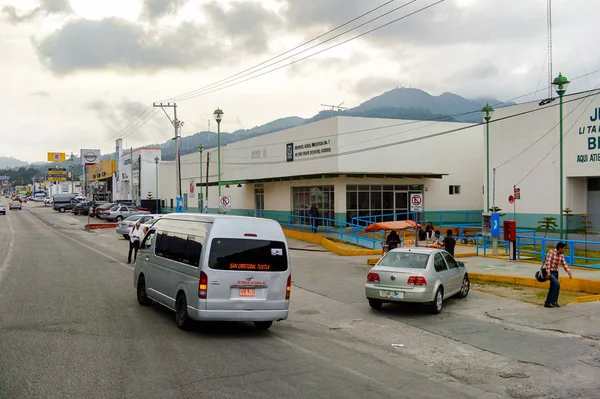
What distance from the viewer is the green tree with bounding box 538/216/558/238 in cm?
2950

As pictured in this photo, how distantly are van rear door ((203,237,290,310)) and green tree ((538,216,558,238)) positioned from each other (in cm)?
2334

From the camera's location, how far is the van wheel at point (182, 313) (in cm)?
984

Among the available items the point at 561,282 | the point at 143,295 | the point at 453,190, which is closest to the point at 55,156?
the point at 453,190

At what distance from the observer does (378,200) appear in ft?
122

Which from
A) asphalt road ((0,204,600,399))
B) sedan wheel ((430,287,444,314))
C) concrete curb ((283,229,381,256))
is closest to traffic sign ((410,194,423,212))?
asphalt road ((0,204,600,399))

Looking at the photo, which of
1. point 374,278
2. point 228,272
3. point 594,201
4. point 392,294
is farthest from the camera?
point 594,201

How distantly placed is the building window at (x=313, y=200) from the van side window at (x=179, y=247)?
931 inches

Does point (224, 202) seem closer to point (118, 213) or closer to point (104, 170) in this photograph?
point (118, 213)

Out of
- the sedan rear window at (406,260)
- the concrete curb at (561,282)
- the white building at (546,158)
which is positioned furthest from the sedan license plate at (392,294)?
the white building at (546,158)

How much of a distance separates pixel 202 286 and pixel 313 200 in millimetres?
29106

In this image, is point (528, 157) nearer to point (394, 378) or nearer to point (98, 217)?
point (394, 378)

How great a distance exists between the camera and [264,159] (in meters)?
43.0

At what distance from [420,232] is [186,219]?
17831 mm

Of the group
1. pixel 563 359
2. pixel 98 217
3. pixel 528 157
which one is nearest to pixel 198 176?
pixel 98 217
